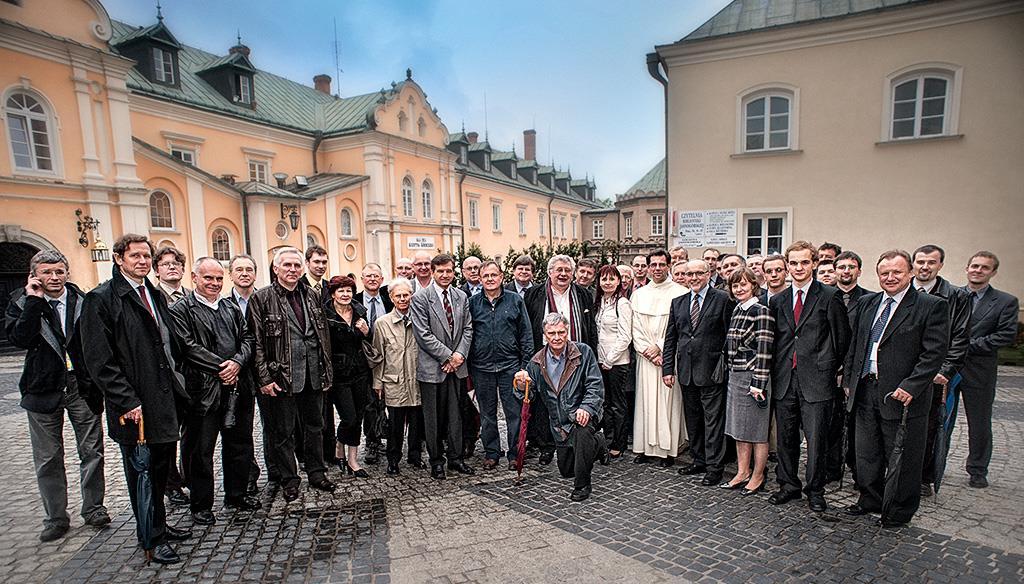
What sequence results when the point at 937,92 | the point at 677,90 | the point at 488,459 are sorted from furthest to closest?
the point at 677,90
the point at 937,92
the point at 488,459

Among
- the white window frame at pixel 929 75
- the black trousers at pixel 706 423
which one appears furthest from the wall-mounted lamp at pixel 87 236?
the white window frame at pixel 929 75

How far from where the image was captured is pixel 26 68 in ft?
48.5

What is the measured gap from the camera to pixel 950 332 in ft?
13.4

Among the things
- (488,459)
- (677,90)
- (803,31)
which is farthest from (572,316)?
(803,31)

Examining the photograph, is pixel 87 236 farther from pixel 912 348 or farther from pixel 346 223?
pixel 912 348

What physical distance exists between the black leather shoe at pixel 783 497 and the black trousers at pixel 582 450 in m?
1.51

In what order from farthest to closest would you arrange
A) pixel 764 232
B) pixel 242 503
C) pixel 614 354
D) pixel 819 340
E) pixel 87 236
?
1. pixel 87 236
2. pixel 764 232
3. pixel 614 354
4. pixel 242 503
5. pixel 819 340

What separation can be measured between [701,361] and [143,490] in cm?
465

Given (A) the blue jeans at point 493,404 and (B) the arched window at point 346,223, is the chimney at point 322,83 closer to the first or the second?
(B) the arched window at point 346,223

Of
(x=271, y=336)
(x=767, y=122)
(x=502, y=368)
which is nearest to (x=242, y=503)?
(x=271, y=336)

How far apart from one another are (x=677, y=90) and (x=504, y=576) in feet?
39.1

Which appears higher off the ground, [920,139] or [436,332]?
[920,139]

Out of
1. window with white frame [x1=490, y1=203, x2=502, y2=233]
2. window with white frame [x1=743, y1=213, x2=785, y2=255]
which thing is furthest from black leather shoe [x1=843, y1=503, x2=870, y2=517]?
window with white frame [x1=490, y1=203, x2=502, y2=233]

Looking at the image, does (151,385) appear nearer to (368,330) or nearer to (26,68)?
(368,330)
